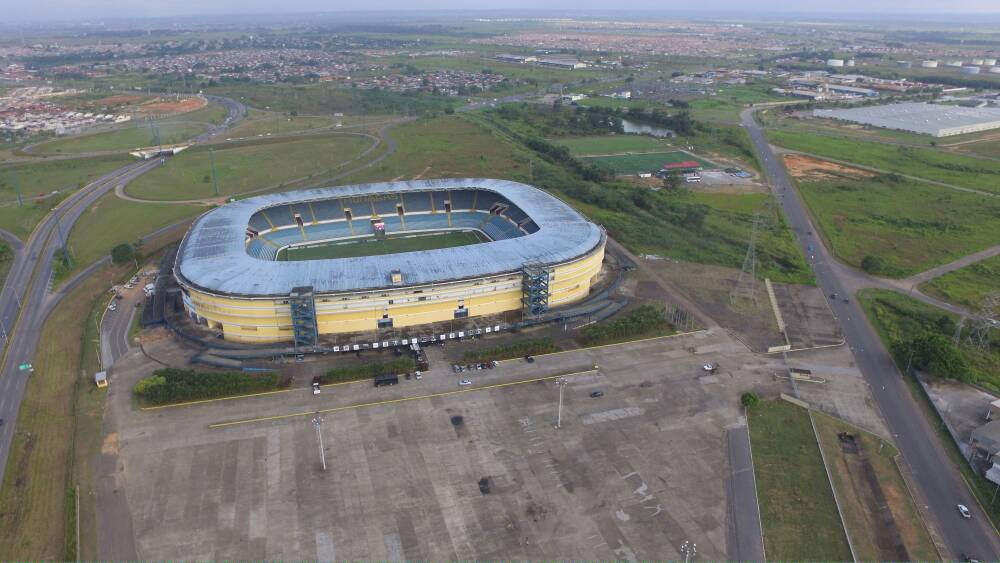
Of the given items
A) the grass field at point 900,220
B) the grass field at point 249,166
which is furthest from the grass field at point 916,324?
the grass field at point 249,166

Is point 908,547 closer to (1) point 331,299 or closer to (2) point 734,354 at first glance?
(2) point 734,354

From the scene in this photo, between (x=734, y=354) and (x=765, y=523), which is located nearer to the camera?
(x=765, y=523)

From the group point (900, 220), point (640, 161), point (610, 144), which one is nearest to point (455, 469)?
point (900, 220)

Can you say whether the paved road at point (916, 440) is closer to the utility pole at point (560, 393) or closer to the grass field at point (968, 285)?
the grass field at point (968, 285)

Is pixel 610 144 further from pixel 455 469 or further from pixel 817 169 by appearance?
pixel 455 469

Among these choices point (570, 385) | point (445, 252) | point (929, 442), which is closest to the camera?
point (929, 442)

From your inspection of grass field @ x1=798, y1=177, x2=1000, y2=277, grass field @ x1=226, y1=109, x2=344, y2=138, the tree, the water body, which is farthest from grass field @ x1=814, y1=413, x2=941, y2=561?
grass field @ x1=226, y1=109, x2=344, y2=138

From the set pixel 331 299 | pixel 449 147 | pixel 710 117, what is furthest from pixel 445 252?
pixel 710 117

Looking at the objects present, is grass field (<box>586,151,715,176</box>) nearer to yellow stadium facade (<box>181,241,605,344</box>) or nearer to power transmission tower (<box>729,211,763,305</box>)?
power transmission tower (<box>729,211,763,305</box>)
